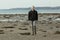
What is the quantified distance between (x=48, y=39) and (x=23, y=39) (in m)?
1.98

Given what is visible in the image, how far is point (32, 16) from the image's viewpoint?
21.7 m

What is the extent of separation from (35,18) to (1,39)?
3.20 m

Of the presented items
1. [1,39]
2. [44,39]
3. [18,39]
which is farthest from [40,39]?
[1,39]

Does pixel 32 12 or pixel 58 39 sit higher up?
pixel 32 12

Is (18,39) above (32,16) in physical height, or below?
below

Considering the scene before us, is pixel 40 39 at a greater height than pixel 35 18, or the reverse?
pixel 35 18

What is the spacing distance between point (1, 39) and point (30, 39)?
227 centimetres

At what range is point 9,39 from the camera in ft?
69.3

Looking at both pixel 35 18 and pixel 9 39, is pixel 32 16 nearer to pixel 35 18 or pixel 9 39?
pixel 35 18

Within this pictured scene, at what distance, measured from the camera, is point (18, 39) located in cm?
2088

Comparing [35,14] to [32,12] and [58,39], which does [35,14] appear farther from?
[58,39]

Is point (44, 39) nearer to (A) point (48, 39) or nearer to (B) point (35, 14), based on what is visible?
(A) point (48, 39)

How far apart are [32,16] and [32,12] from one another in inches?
12.8

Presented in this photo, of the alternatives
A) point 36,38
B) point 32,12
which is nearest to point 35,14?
point 32,12
